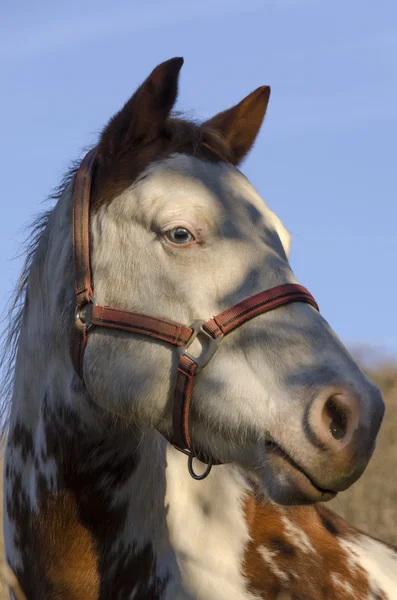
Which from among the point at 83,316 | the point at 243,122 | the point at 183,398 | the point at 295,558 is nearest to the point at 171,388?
the point at 183,398

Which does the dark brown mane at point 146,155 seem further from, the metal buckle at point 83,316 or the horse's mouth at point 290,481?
the horse's mouth at point 290,481

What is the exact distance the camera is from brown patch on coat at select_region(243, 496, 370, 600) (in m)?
3.35

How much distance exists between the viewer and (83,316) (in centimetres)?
316

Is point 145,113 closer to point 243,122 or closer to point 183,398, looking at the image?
point 243,122

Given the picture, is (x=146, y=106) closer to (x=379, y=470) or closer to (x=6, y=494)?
(x=6, y=494)

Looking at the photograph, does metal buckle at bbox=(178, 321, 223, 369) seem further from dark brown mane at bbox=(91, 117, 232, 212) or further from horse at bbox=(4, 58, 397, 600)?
dark brown mane at bbox=(91, 117, 232, 212)

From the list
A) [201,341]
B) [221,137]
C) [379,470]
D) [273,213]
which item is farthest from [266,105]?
[379,470]

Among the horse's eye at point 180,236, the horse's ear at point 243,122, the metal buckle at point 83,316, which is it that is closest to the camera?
the horse's eye at point 180,236

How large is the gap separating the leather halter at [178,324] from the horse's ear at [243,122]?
0.65m

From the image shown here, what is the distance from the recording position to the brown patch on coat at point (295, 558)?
335cm

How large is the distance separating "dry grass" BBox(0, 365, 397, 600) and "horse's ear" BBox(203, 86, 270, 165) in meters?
3.11

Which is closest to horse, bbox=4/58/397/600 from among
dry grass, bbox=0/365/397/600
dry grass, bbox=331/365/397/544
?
dry grass, bbox=0/365/397/600

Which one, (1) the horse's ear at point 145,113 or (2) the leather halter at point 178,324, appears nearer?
(2) the leather halter at point 178,324

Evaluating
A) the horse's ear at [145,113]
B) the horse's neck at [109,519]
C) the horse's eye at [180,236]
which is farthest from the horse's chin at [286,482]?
the horse's ear at [145,113]
